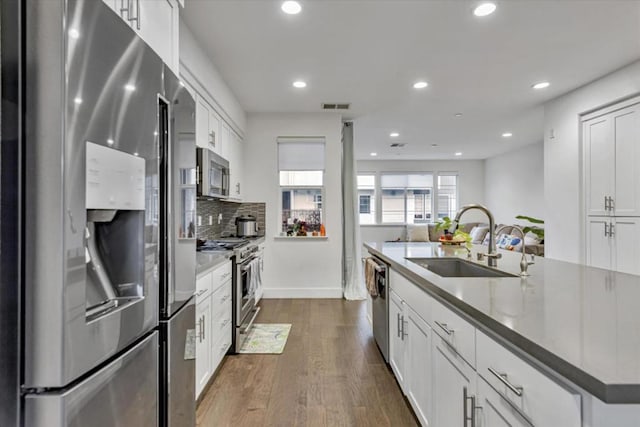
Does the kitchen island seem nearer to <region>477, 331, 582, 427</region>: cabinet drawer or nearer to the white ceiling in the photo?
<region>477, 331, 582, 427</region>: cabinet drawer

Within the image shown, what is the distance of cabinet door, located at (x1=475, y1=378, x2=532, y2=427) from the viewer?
914 millimetres

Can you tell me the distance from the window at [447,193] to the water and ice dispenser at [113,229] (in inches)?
366

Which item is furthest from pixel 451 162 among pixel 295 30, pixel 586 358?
pixel 586 358

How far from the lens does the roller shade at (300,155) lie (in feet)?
16.4

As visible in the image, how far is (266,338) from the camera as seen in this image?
11.0 feet

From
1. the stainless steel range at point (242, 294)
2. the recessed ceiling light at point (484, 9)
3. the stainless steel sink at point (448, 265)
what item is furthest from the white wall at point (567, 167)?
the stainless steel range at point (242, 294)

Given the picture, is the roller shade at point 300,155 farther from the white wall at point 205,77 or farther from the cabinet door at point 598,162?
the cabinet door at point 598,162

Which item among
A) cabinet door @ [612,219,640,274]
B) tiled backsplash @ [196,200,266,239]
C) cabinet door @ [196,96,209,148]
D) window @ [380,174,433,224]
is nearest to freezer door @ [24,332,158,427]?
cabinet door @ [196,96,209,148]

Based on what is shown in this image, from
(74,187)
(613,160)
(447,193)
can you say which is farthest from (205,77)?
(447,193)

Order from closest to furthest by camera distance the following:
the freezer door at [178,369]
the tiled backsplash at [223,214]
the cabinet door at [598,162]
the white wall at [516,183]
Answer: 1. the freezer door at [178,369]
2. the cabinet door at [598,162]
3. the tiled backsplash at [223,214]
4. the white wall at [516,183]

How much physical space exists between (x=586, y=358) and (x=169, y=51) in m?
2.02

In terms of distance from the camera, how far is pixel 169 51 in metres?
1.73

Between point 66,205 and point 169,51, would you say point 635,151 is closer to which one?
point 169,51

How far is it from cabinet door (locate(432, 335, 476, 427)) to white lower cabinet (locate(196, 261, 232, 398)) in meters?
1.36
